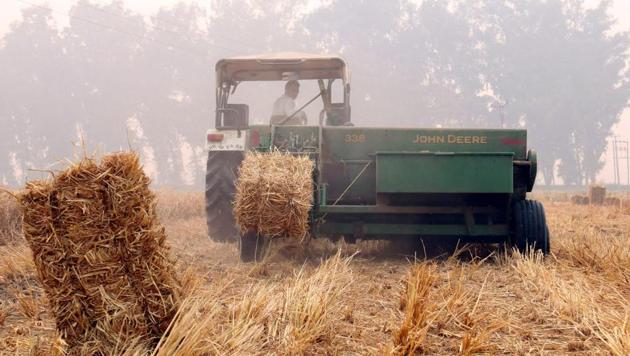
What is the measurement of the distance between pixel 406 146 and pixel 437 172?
2.50 feet

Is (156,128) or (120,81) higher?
(120,81)

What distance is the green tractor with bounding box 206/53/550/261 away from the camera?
6156 millimetres

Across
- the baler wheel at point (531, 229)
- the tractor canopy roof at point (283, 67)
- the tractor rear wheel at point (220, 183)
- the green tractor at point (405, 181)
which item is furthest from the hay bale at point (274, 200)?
the tractor canopy roof at point (283, 67)

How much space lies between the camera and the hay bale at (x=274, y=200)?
5.57 m

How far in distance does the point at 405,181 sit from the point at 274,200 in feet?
4.41

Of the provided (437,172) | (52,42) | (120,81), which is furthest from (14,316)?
(52,42)

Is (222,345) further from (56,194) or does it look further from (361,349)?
(56,194)

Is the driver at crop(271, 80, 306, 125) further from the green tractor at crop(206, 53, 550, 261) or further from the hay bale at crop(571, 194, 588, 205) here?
the hay bale at crop(571, 194, 588, 205)

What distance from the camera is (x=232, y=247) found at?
26.4 ft

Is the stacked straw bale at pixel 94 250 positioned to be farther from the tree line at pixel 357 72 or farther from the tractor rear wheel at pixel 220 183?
the tree line at pixel 357 72

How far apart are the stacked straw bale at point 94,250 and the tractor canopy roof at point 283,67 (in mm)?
5379

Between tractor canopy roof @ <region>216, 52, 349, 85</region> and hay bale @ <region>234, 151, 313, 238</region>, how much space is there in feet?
9.39

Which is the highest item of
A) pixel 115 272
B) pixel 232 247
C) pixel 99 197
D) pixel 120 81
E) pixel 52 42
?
pixel 52 42

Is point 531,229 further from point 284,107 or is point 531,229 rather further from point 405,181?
point 284,107
